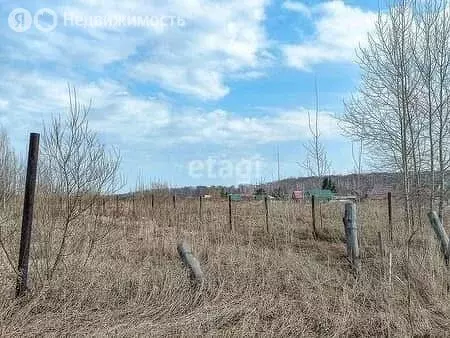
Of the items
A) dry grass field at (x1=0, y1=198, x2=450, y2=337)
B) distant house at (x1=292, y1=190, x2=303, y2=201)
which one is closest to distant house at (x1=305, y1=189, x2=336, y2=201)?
distant house at (x1=292, y1=190, x2=303, y2=201)

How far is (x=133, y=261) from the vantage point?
26.2 feet

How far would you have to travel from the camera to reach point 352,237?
6352mm

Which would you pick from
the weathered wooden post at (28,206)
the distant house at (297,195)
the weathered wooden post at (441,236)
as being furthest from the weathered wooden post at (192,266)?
the distant house at (297,195)

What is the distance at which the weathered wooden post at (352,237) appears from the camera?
6309 millimetres

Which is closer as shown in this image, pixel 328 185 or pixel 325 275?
pixel 325 275

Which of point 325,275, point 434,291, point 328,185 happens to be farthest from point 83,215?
point 328,185

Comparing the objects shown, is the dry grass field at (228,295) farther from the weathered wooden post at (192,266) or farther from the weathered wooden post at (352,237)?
the weathered wooden post at (352,237)

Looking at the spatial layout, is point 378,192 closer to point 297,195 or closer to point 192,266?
point 297,195

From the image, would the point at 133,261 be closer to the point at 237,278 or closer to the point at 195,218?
the point at 237,278

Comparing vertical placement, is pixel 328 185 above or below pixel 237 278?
above

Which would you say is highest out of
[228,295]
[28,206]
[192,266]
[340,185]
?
[340,185]

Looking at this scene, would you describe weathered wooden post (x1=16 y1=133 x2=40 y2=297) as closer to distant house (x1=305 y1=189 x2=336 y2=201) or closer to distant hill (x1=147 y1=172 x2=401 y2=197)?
distant house (x1=305 y1=189 x2=336 y2=201)

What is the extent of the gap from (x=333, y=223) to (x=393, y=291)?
807 centimetres

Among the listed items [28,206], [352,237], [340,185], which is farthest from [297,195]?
[28,206]
